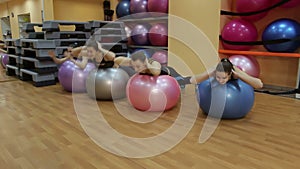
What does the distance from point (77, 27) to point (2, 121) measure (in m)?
3.47

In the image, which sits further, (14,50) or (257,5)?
(14,50)

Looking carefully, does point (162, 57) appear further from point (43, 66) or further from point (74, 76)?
point (43, 66)

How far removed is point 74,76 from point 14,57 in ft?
8.89

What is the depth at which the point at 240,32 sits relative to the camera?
4.64 m

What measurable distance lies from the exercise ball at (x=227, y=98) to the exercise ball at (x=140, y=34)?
3464mm

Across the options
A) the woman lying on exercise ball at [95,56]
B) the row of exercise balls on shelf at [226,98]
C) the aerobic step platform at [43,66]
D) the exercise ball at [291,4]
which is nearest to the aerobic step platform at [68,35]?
the aerobic step platform at [43,66]

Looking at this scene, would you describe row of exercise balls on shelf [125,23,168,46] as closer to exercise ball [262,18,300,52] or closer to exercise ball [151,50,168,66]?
exercise ball [151,50,168,66]

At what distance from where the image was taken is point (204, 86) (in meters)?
2.99

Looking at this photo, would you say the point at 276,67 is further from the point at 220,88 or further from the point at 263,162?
the point at 263,162

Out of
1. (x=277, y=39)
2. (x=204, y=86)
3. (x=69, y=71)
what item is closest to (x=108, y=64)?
(x=69, y=71)

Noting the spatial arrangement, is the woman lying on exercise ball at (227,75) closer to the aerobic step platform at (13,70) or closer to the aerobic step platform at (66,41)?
the aerobic step platform at (66,41)

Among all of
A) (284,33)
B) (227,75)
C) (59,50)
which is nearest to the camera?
(227,75)

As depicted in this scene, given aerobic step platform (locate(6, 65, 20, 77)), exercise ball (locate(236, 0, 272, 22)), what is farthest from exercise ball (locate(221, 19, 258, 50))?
aerobic step platform (locate(6, 65, 20, 77))

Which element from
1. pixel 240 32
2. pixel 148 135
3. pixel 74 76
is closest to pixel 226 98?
pixel 148 135
